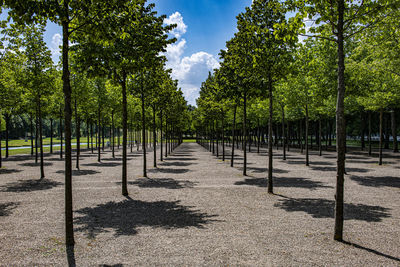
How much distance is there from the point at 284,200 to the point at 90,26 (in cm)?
930

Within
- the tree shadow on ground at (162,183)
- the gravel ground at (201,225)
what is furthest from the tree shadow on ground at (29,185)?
the tree shadow on ground at (162,183)

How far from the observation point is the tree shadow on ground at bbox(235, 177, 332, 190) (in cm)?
1468

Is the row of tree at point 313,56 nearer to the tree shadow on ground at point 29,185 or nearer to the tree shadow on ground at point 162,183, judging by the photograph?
the tree shadow on ground at point 162,183

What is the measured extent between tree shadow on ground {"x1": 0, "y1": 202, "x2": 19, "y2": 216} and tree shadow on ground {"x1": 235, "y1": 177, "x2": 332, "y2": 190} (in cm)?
1022

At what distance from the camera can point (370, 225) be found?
8141 millimetres

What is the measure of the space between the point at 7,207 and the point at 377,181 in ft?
58.4

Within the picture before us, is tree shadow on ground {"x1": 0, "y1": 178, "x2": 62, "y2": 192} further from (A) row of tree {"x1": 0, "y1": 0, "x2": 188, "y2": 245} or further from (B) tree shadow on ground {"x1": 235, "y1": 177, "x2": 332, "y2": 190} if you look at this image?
(B) tree shadow on ground {"x1": 235, "y1": 177, "x2": 332, "y2": 190}

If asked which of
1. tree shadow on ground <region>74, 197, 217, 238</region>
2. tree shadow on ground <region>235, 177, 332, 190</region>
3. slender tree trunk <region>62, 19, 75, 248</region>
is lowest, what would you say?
tree shadow on ground <region>235, 177, 332, 190</region>

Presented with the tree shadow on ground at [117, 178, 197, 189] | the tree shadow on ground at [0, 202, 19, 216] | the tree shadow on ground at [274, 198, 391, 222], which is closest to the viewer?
the tree shadow on ground at [274, 198, 391, 222]

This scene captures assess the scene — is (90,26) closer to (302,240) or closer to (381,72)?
(302,240)

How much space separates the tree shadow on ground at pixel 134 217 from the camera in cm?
811

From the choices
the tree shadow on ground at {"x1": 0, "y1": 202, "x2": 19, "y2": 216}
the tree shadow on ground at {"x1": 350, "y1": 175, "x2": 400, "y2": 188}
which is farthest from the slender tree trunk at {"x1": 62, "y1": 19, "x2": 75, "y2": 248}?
the tree shadow on ground at {"x1": 350, "y1": 175, "x2": 400, "y2": 188}

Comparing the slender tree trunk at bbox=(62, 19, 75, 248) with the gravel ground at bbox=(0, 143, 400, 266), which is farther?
the slender tree trunk at bbox=(62, 19, 75, 248)

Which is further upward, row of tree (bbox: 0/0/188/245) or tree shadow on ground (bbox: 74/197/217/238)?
row of tree (bbox: 0/0/188/245)
